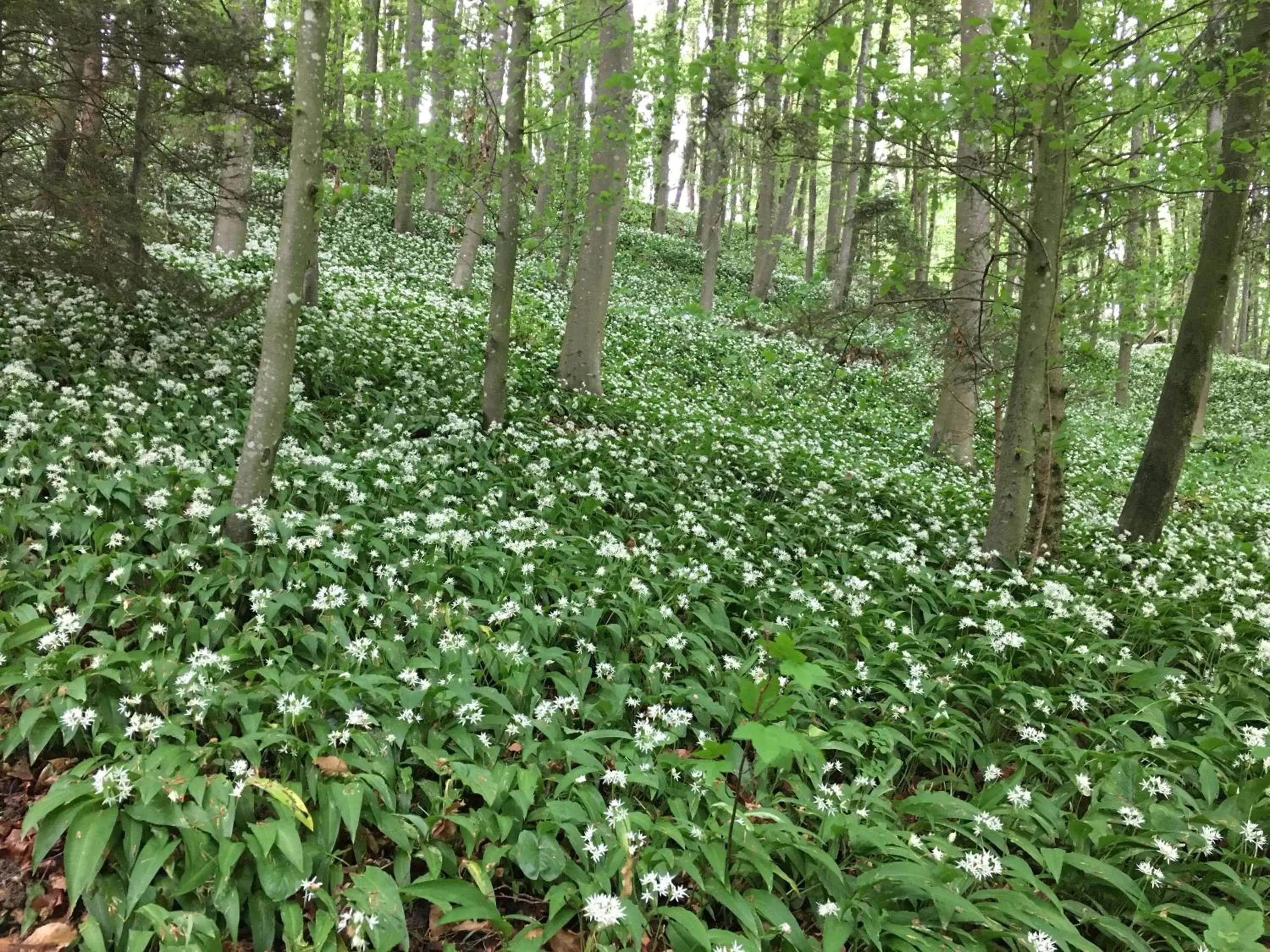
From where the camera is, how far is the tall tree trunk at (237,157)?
7238 millimetres

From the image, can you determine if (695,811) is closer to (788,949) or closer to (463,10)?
(788,949)

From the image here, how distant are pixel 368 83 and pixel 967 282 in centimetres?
730

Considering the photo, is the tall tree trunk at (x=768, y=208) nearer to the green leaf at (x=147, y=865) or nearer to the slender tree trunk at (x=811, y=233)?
the slender tree trunk at (x=811, y=233)

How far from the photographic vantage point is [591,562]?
16.8 feet

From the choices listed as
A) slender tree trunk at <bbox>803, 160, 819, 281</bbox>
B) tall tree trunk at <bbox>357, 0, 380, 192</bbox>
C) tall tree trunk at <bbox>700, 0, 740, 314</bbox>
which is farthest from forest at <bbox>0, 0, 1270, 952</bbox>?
slender tree trunk at <bbox>803, 160, 819, 281</bbox>

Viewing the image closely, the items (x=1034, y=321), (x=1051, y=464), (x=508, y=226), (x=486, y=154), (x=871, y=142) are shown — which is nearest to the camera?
(x=871, y=142)

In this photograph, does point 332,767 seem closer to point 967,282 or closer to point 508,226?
point 508,226

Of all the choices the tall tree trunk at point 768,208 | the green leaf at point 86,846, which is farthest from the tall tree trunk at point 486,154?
the tall tree trunk at point 768,208

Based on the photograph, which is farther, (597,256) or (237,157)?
(237,157)

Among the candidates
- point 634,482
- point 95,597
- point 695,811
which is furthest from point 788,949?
point 634,482

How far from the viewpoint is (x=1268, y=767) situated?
3.36m

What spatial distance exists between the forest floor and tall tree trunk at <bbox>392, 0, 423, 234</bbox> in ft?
8.28

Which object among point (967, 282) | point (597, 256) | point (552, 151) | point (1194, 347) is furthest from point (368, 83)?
point (1194, 347)

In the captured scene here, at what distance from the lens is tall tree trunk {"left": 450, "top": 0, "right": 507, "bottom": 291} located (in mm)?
6395
